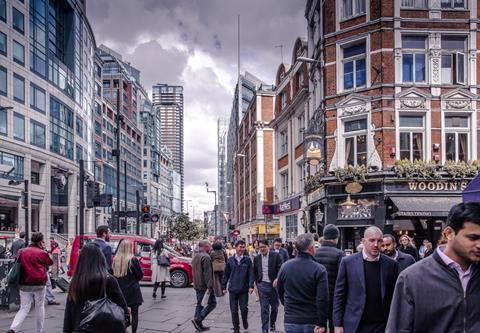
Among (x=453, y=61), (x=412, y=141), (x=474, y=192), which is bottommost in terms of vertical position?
(x=474, y=192)

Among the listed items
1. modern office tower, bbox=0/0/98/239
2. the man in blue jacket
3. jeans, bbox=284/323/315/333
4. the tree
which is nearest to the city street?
the man in blue jacket

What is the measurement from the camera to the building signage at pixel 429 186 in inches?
935

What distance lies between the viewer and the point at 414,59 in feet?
79.0

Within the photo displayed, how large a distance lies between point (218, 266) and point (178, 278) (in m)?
9.01

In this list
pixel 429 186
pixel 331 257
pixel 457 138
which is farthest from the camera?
pixel 457 138

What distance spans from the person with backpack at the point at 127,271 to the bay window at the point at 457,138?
741 inches

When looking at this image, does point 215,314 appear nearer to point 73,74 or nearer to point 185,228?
point 73,74

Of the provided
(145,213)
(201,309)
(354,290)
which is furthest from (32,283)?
(145,213)

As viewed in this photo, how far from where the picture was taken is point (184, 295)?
57.5ft

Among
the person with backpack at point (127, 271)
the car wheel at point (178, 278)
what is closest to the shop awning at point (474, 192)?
the person with backpack at point (127, 271)

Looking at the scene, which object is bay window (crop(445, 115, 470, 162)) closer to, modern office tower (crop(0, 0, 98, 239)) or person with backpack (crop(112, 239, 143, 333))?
person with backpack (crop(112, 239, 143, 333))

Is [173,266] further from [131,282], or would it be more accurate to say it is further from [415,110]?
[415,110]

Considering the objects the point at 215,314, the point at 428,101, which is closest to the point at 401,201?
the point at 428,101

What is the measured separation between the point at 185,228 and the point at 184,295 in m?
61.9
